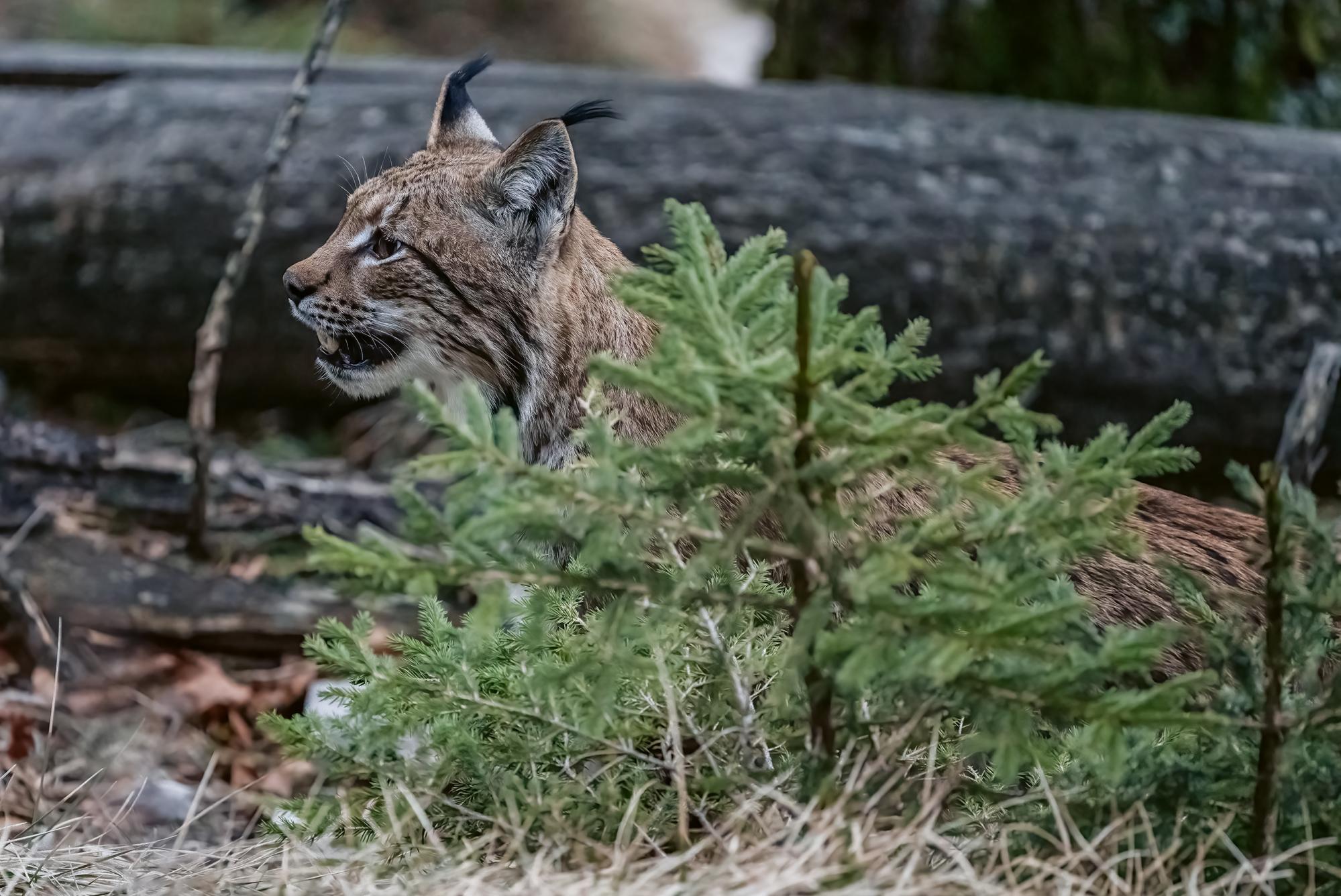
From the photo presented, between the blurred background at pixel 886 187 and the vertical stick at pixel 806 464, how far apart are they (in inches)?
127

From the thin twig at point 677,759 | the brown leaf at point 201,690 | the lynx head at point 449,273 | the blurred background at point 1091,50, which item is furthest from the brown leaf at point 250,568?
the blurred background at point 1091,50

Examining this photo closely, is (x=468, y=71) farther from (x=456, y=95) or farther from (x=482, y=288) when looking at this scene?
(x=482, y=288)

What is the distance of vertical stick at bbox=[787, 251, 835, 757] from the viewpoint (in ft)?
6.11

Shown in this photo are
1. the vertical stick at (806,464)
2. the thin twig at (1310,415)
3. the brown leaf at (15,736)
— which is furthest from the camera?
the thin twig at (1310,415)

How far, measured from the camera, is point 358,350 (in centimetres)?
394

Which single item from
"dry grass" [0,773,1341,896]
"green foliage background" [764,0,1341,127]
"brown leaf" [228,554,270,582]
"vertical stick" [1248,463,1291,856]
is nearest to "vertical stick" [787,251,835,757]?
"dry grass" [0,773,1341,896]

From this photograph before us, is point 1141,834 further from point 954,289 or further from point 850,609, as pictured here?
point 954,289

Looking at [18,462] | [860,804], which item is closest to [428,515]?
[860,804]

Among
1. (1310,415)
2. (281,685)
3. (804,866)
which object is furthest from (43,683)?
(1310,415)

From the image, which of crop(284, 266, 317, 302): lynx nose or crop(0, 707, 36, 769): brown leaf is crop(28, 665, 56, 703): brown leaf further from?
crop(284, 266, 317, 302): lynx nose

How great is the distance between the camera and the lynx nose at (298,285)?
379 cm

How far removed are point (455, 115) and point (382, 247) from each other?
20.2 inches

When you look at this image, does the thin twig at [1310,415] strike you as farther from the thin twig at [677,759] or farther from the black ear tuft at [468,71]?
the thin twig at [677,759]

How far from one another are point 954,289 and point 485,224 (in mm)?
1982
